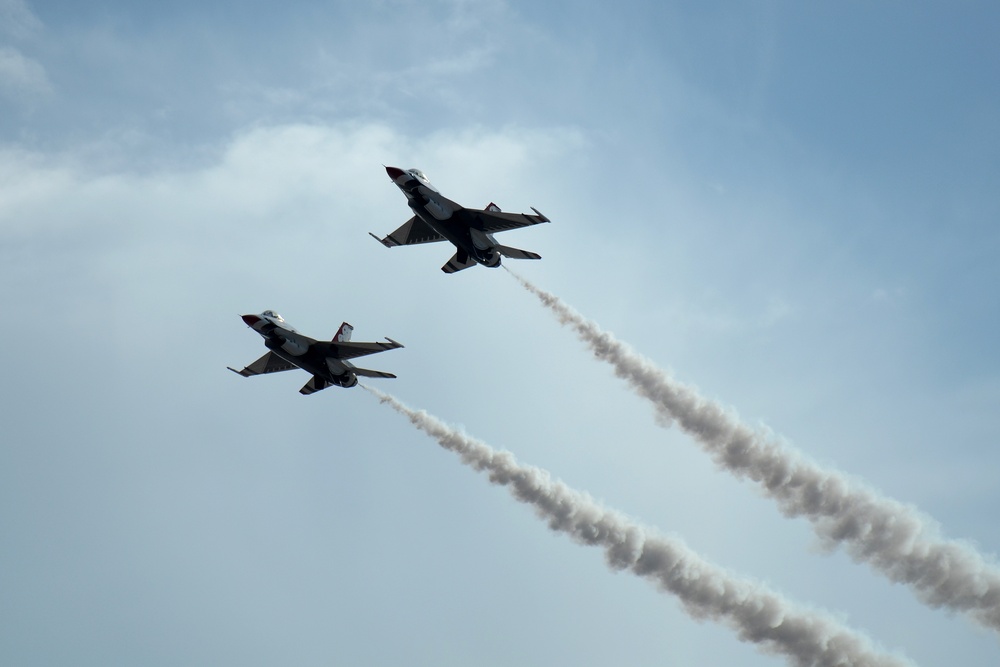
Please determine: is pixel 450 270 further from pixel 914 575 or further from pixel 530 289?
pixel 914 575

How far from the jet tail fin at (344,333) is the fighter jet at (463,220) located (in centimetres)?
1062

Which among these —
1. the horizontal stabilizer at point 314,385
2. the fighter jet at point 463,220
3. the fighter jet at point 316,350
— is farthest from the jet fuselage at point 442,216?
the horizontal stabilizer at point 314,385

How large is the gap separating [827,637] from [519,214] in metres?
40.1

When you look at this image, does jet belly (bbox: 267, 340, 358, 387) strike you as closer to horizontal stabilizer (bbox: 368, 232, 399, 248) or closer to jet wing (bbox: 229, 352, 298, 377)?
jet wing (bbox: 229, 352, 298, 377)

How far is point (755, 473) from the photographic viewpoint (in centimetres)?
8806

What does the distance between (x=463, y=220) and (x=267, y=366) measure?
21.4 m

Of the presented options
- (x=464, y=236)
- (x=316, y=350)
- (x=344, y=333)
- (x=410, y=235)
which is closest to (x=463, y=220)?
(x=464, y=236)

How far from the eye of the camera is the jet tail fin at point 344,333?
3393 inches

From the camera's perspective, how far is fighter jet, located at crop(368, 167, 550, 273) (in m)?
84.2

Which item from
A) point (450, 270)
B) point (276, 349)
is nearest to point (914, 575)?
point (450, 270)

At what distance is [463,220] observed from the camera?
283 feet

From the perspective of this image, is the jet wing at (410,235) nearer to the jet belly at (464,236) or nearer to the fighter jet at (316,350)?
the jet belly at (464,236)

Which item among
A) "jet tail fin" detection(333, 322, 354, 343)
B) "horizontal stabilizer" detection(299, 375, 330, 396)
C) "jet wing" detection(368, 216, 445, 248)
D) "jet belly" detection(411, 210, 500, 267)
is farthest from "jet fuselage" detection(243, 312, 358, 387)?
A: "jet wing" detection(368, 216, 445, 248)

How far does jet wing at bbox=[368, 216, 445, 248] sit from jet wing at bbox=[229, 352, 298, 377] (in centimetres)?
1358
